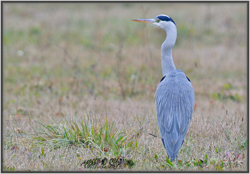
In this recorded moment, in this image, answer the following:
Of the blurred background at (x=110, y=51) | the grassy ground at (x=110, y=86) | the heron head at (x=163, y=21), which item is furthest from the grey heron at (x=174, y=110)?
the blurred background at (x=110, y=51)

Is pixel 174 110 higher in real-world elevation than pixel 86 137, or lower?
higher

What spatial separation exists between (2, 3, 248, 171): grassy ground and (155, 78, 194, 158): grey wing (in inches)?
9.6

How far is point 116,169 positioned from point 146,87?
4316 mm

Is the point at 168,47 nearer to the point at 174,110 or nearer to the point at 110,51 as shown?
the point at 174,110

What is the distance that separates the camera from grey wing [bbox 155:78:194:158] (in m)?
3.99

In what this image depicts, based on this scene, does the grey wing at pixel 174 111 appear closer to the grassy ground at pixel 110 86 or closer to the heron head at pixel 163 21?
the grassy ground at pixel 110 86

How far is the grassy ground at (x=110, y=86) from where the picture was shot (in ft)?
13.7

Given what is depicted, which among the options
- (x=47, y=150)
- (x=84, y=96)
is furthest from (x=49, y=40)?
(x=47, y=150)

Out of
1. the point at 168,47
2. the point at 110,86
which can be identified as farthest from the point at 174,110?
the point at 110,86

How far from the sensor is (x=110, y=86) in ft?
26.6

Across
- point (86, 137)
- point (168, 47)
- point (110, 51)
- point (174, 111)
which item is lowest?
point (86, 137)

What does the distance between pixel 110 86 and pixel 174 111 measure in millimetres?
4054

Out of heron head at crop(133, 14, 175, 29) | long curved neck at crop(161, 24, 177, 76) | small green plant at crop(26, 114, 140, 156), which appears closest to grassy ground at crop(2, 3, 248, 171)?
small green plant at crop(26, 114, 140, 156)

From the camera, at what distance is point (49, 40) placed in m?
11.5
